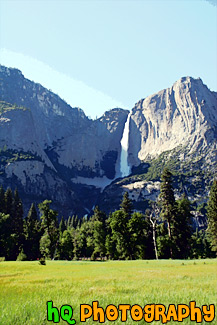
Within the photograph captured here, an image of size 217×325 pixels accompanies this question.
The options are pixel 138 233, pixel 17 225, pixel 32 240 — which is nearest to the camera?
pixel 138 233

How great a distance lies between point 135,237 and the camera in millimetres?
60781

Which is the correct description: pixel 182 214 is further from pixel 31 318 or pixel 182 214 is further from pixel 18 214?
pixel 31 318

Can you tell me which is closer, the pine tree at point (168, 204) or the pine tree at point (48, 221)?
the pine tree at point (168, 204)

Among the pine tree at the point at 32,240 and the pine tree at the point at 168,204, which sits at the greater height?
the pine tree at the point at 168,204

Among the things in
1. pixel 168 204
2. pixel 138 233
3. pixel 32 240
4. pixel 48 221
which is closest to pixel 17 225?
pixel 32 240

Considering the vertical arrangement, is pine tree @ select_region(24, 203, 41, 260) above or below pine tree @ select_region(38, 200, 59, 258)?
below

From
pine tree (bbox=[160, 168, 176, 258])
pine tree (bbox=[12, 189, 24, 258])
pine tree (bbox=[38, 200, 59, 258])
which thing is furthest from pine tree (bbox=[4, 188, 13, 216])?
pine tree (bbox=[160, 168, 176, 258])

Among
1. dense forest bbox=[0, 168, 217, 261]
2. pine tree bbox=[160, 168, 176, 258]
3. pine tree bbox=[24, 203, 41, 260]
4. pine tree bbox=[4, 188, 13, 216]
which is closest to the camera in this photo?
dense forest bbox=[0, 168, 217, 261]

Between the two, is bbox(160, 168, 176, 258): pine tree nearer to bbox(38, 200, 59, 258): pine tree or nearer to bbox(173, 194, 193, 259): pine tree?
bbox(173, 194, 193, 259): pine tree

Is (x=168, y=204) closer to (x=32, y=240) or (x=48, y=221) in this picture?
(x=48, y=221)

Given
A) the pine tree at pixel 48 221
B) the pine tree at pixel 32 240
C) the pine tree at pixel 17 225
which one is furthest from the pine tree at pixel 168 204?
the pine tree at pixel 17 225

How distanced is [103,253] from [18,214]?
3338 cm

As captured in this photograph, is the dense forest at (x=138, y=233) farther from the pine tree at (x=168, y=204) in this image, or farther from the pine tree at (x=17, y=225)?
the pine tree at (x=17, y=225)

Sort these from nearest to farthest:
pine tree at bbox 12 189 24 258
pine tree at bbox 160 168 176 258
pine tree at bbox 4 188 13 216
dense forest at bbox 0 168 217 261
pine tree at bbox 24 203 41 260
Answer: dense forest at bbox 0 168 217 261 < pine tree at bbox 160 168 176 258 < pine tree at bbox 12 189 24 258 < pine tree at bbox 24 203 41 260 < pine tree at bbox 4 188 13 216
